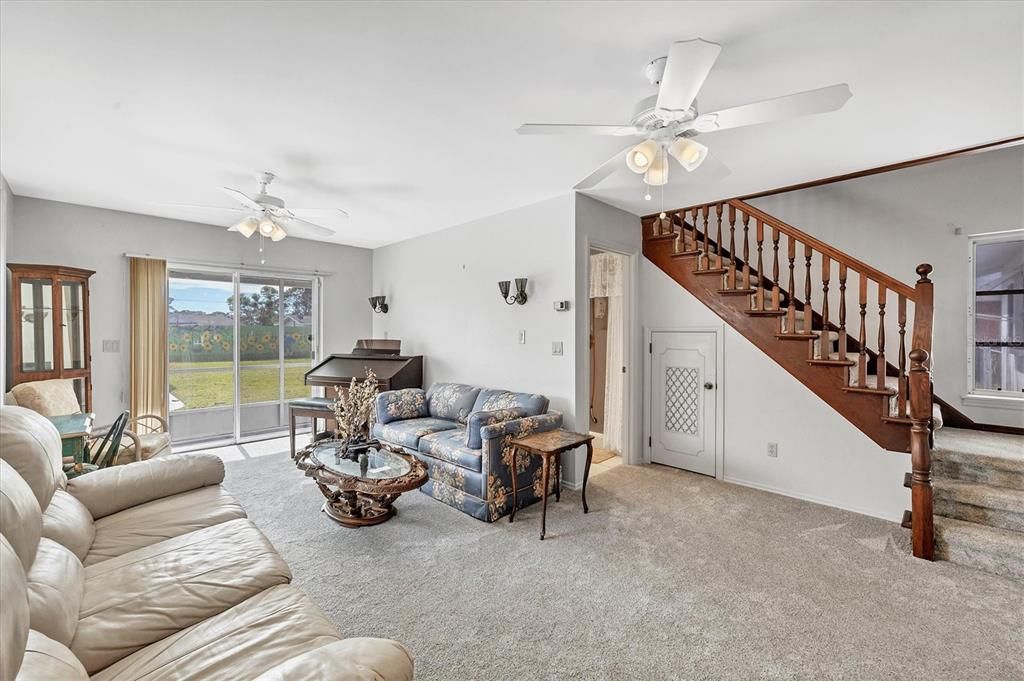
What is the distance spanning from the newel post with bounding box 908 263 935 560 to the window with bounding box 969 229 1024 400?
5.38 ft

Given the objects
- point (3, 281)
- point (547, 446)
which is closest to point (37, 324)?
point (3, 281)

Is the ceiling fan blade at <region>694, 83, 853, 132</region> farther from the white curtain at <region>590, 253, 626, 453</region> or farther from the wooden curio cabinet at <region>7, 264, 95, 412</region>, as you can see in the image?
the wooden curio cabinet at <region>7, 264, 95, 412</region>

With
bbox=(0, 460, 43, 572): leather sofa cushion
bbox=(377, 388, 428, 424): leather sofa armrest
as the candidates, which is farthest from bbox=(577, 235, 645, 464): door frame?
bbox=(0, 460, 43, 572): leather sofa cushion

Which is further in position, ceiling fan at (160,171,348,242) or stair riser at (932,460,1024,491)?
ceiling fan at (160,171,348,242)

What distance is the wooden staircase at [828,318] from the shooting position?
9.11 feet

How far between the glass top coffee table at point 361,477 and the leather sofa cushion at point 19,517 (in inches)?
59.7

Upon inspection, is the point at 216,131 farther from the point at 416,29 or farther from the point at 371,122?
the point at 416,29

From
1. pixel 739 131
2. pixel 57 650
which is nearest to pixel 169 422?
pixel 57 650

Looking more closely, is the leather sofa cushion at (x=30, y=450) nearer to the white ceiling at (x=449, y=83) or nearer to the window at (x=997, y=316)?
the white ceiling at (x=449, y=83)

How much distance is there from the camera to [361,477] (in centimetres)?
281

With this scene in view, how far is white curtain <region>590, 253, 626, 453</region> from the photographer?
473 centimetres

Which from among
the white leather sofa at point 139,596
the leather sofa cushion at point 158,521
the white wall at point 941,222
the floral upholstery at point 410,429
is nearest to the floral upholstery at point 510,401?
the floral upholstery at point 410,429

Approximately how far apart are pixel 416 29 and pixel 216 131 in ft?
5.52

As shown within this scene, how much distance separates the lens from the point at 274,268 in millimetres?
5527
